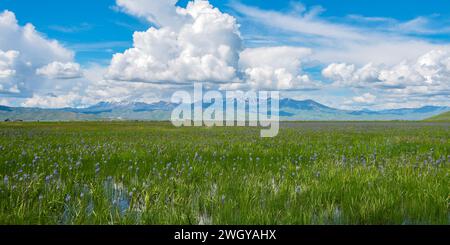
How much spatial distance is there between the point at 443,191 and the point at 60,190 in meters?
6.78

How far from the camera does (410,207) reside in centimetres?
468

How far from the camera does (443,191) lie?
17.5ft

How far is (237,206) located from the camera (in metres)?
4.76

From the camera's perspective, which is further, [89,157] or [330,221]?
[89,157]

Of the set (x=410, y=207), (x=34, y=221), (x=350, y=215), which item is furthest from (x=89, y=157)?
(x=410, y=207)

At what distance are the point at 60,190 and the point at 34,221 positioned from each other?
149cm

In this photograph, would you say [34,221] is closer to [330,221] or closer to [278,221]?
[278,221]
